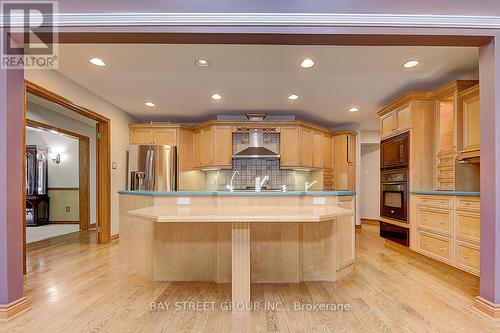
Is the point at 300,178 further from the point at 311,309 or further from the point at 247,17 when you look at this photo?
the point at 247,17

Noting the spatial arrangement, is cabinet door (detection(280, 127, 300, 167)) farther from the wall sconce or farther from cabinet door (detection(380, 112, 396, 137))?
the wall sconce

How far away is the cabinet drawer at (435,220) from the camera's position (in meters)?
2.84

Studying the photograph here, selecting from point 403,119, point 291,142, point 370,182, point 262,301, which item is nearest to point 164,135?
point 291,142

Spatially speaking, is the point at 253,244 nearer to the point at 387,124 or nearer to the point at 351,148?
the point at 387,124

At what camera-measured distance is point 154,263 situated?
8.50ft

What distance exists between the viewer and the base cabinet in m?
2.54

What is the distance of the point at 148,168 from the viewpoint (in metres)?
4.56

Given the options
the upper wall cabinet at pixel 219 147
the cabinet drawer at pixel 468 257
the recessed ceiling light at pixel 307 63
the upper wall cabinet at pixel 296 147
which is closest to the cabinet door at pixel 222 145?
the upper wall cabinet at pixel 219 147

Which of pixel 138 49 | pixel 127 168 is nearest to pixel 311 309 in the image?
pixel 138 49

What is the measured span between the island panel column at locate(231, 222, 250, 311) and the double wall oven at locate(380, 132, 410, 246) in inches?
101

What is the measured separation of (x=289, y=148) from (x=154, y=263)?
10.5 ft

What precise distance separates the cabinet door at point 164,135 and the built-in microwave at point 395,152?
3.73 metres

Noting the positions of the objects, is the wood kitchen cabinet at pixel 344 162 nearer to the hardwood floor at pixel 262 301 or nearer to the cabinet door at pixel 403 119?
the cabinet door at pixel 403 119

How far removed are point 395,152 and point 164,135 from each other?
13.2 ft
